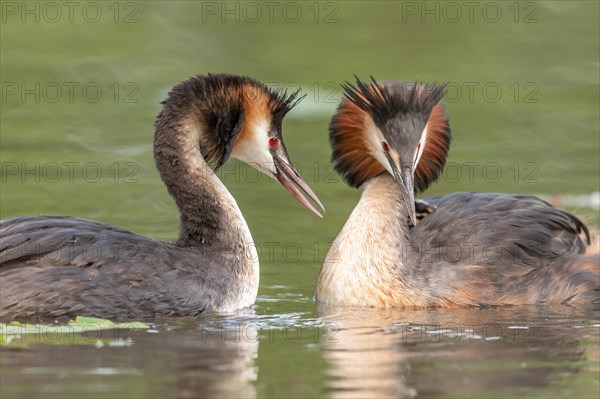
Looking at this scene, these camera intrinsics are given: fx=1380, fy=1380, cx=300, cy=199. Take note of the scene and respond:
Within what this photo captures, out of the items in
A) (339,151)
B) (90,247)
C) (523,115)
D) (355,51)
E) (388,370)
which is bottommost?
(388,370)

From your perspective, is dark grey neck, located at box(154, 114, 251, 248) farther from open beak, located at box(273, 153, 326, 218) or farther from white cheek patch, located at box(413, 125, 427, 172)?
white cheek patch, located at box(413, 125, 427, 172)

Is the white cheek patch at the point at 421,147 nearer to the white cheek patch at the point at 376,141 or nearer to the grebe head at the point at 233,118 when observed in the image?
the white cheek patch at the point at 376,141

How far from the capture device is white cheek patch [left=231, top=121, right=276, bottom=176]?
10570 mm

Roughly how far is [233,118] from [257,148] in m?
0.37

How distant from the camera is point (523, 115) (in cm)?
1614

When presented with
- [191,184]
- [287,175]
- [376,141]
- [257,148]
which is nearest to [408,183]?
[376,141]

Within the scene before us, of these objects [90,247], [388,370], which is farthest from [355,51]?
[388,370]

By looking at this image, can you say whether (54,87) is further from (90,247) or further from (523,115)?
(90,247)

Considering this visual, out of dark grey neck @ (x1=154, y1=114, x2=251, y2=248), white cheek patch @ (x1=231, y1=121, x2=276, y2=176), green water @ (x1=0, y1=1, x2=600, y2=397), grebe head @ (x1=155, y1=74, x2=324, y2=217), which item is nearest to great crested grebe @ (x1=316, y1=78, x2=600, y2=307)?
green water @ (x1=0, y1=1, x2=600, y2=397)

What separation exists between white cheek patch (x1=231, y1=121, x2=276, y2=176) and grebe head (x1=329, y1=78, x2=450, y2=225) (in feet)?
2.19

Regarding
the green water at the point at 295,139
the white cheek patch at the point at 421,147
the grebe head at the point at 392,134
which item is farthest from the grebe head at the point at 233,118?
the green water at the point at 295,139

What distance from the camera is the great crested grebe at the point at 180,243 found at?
9.23 m

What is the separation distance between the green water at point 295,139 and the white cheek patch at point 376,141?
1215 mm

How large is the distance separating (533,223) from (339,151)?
1644mm
